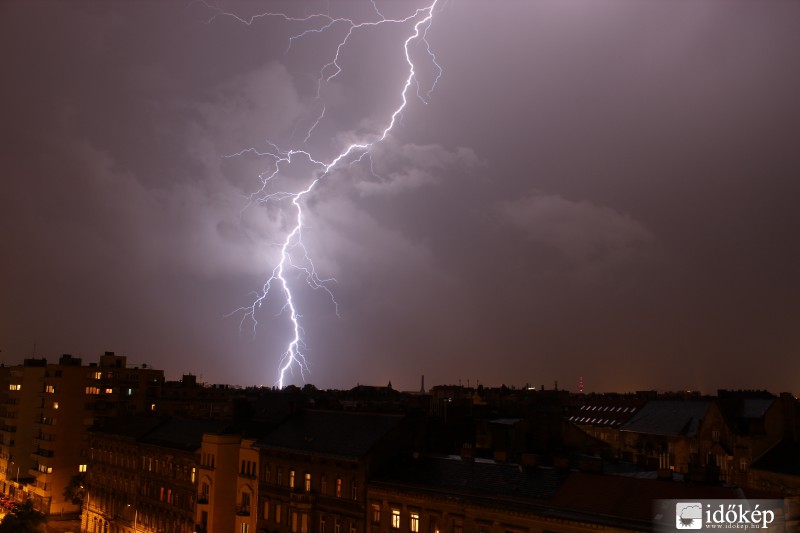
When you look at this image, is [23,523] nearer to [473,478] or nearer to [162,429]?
[162,429]

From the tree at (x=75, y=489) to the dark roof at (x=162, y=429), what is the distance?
885cm

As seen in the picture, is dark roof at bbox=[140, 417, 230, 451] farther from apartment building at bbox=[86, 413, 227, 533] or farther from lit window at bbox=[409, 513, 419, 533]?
lit window at bbox=[409, 513, 419, 533]

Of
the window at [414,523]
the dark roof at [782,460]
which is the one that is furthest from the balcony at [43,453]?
the dark roof at [782,460]

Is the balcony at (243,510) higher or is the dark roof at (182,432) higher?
the dark roof at (182,432)

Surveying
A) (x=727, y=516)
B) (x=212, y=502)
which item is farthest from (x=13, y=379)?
(x=727, y=516)

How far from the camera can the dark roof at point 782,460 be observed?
5838cm

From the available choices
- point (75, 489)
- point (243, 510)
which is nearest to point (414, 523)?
point (243, 510)

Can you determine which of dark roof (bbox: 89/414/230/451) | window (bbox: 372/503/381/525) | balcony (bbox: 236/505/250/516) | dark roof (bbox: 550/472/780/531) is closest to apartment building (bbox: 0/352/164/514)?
dark roof (bbox: 89/414/230/451)

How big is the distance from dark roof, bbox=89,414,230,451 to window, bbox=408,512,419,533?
2815cm

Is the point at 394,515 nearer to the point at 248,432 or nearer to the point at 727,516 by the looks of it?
the point at 727,516

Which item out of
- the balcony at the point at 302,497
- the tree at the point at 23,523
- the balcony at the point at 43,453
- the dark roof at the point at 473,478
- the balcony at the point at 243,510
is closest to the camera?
the dark roof at the point at 473,478

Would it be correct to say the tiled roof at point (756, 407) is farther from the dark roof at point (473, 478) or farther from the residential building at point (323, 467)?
the dark roof at point (473, 478)

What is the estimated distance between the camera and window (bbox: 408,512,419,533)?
126 ft

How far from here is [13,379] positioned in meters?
111
